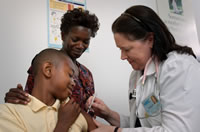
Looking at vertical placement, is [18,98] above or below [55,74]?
below

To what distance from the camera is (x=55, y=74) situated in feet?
3.53

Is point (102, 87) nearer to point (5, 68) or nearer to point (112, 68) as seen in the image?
point (112, 68)

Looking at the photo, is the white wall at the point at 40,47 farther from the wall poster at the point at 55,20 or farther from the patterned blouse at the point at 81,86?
the patterned blouse at the point at 81,86

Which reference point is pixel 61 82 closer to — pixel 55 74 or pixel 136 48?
pixel 55 74

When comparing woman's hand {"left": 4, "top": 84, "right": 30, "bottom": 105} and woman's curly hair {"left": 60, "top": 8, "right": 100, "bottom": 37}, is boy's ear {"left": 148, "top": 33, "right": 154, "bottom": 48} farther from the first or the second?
woman's hand {"left": 4, "top": 84, "right": 30, "bottom": 105}

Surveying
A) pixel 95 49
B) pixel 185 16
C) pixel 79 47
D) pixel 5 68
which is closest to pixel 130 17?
pixel 79 47

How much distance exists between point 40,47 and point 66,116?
102 cm

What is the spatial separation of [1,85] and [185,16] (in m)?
2.69

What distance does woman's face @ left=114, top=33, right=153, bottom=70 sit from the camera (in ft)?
3.84

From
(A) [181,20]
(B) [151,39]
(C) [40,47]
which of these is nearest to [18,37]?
(C) [40,47]

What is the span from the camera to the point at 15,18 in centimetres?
173

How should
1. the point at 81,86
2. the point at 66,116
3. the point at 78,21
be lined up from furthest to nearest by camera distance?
1. the point at 78,21
2. the point at 81,86
3. the point at 66,116

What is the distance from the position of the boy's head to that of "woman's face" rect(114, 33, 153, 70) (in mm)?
354

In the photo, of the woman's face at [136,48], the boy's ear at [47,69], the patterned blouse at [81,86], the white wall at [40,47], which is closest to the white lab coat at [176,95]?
the woman's face at [136,48]
